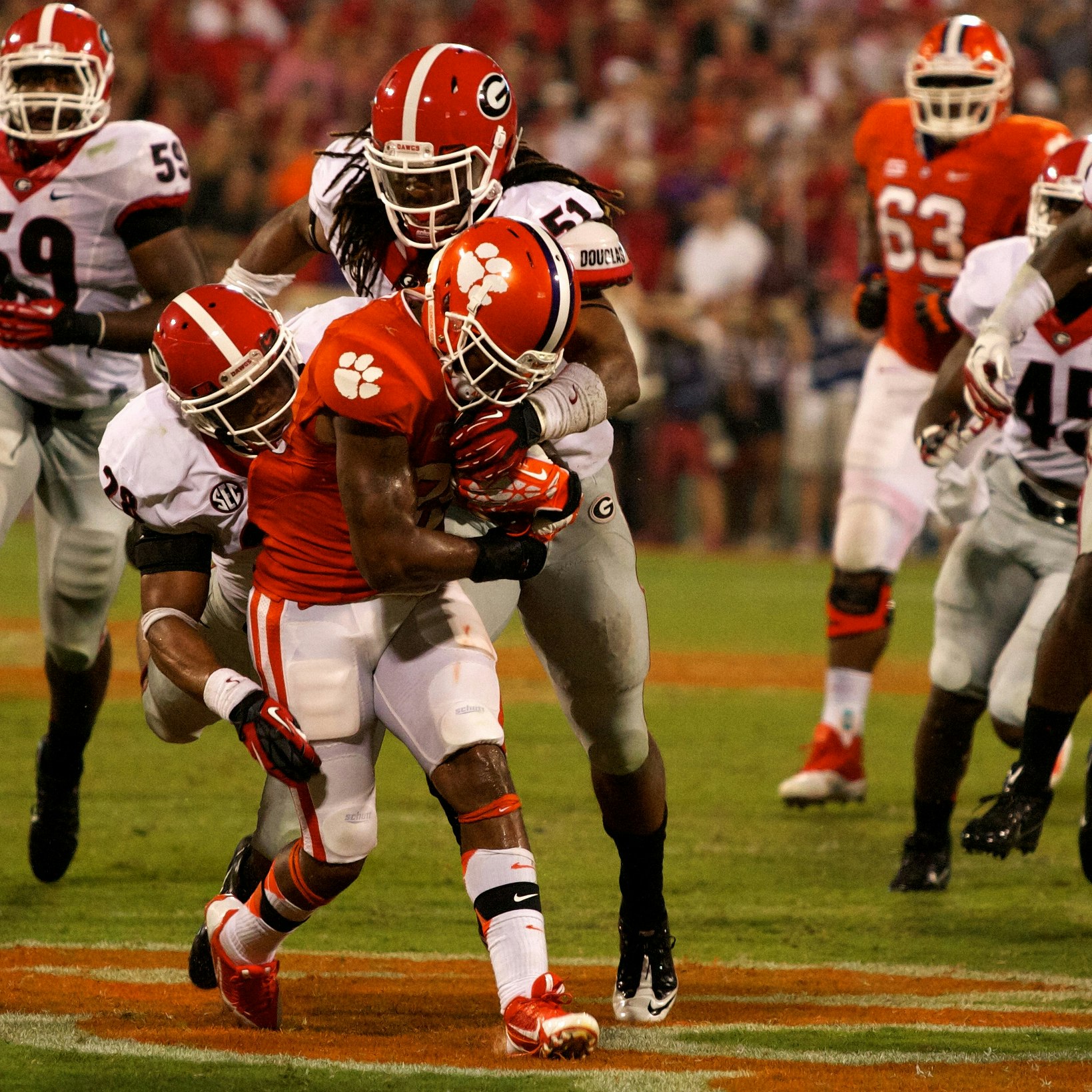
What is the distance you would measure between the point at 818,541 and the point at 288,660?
10.2 metres

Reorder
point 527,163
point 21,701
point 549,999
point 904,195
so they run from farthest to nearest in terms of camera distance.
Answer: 1. point 21,701
2. point 904,195
3. point 527,163
4. point 549,999

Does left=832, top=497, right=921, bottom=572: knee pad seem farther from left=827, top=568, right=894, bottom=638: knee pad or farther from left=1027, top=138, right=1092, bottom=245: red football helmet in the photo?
left=1027, top=138, right=1092, bottom=245: red football helmet

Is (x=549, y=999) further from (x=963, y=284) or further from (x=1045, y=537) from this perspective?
(x=963, y=284)

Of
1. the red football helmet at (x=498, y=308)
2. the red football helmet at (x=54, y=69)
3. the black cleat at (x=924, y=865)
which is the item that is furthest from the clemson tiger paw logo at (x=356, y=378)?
the black cleat at (x=924, y=865)

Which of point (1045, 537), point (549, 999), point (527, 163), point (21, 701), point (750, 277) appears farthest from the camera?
point (750, 277)

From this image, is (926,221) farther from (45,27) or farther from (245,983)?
(245,983)

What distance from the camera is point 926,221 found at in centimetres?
633

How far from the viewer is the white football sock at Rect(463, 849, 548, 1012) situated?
3.10 m

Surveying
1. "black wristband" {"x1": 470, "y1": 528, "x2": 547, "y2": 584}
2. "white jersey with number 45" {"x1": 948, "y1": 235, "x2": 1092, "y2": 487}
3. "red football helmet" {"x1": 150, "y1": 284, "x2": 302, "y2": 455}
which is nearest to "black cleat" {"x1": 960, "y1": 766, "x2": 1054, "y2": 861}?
"white jersey with number 45" {"x1": 948, "y1": 235, "x2": 1092, "y2": 487}

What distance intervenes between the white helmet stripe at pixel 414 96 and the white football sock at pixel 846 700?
121 inches

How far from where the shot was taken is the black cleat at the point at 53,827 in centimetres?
479

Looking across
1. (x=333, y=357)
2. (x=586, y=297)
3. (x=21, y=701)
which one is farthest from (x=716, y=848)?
(x=21, y=701)

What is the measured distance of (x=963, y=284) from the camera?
203 inches

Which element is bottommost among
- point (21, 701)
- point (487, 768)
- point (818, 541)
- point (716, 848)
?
point (818, 541)
